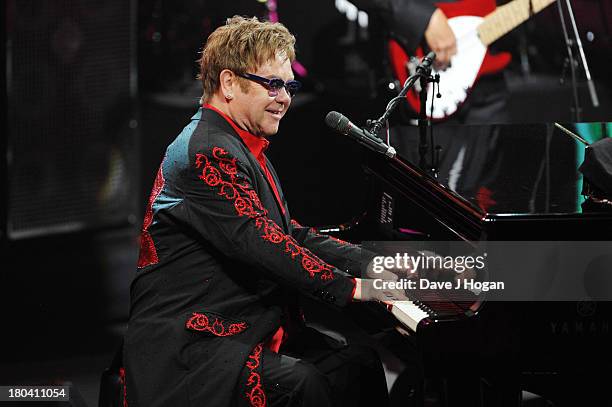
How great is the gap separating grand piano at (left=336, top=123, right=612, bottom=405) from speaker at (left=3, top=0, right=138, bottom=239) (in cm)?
367

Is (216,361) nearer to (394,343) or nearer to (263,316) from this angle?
(263,316)

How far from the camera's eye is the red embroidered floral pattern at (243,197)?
9.12 ft

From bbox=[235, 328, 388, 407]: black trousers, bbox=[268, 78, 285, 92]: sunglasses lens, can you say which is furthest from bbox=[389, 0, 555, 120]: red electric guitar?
bbox=[268, 78, 285, 92]: sunglasses lens

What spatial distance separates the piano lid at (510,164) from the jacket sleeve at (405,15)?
164cm

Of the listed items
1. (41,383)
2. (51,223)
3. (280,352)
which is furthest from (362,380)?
(51,223)

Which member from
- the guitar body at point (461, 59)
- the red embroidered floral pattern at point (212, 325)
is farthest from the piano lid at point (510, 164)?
the guitar body at point (461, 59)

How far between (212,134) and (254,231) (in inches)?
12.9

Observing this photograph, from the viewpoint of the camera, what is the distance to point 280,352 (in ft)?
10.2

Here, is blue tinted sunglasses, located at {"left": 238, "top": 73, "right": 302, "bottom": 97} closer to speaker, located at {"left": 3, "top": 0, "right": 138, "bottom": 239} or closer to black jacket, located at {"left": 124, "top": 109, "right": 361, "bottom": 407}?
black jacket, located at {"left": 124, "top": 109, "right": 361, "bottom": 407}

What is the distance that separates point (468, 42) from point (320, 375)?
3.33 m

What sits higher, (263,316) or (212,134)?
(212,134)

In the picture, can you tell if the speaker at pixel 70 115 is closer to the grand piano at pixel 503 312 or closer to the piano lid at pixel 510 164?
the piano lid at pixel 510 164

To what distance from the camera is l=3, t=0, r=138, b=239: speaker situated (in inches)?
251

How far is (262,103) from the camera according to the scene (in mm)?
2945
